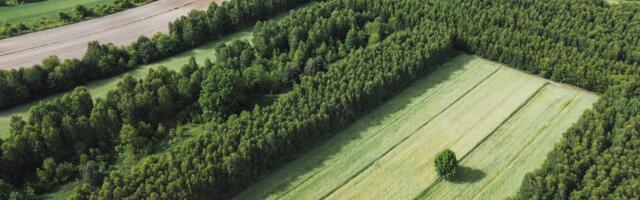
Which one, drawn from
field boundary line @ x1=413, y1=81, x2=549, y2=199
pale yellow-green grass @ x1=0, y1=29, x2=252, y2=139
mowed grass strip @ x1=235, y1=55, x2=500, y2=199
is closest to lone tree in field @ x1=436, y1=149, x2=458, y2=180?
field boundary line @ x1=413, y1=81, x2=549, y2=199

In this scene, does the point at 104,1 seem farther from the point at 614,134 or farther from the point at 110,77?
the point at 614,134

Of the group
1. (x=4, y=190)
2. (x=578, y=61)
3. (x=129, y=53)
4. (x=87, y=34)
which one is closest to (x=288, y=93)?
(x=129, y=53)

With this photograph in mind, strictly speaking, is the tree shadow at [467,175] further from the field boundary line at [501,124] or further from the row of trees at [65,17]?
the row of trees at [65,17]

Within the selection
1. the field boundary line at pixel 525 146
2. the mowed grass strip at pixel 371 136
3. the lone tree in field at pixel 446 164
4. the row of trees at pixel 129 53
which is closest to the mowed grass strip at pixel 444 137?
the mowed grass strip at pixel 371 136

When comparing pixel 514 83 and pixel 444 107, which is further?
pixel 514 83

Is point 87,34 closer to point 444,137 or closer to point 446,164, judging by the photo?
point 444,137

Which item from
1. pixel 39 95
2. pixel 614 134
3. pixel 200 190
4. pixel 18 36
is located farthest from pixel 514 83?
pixel 18 36
